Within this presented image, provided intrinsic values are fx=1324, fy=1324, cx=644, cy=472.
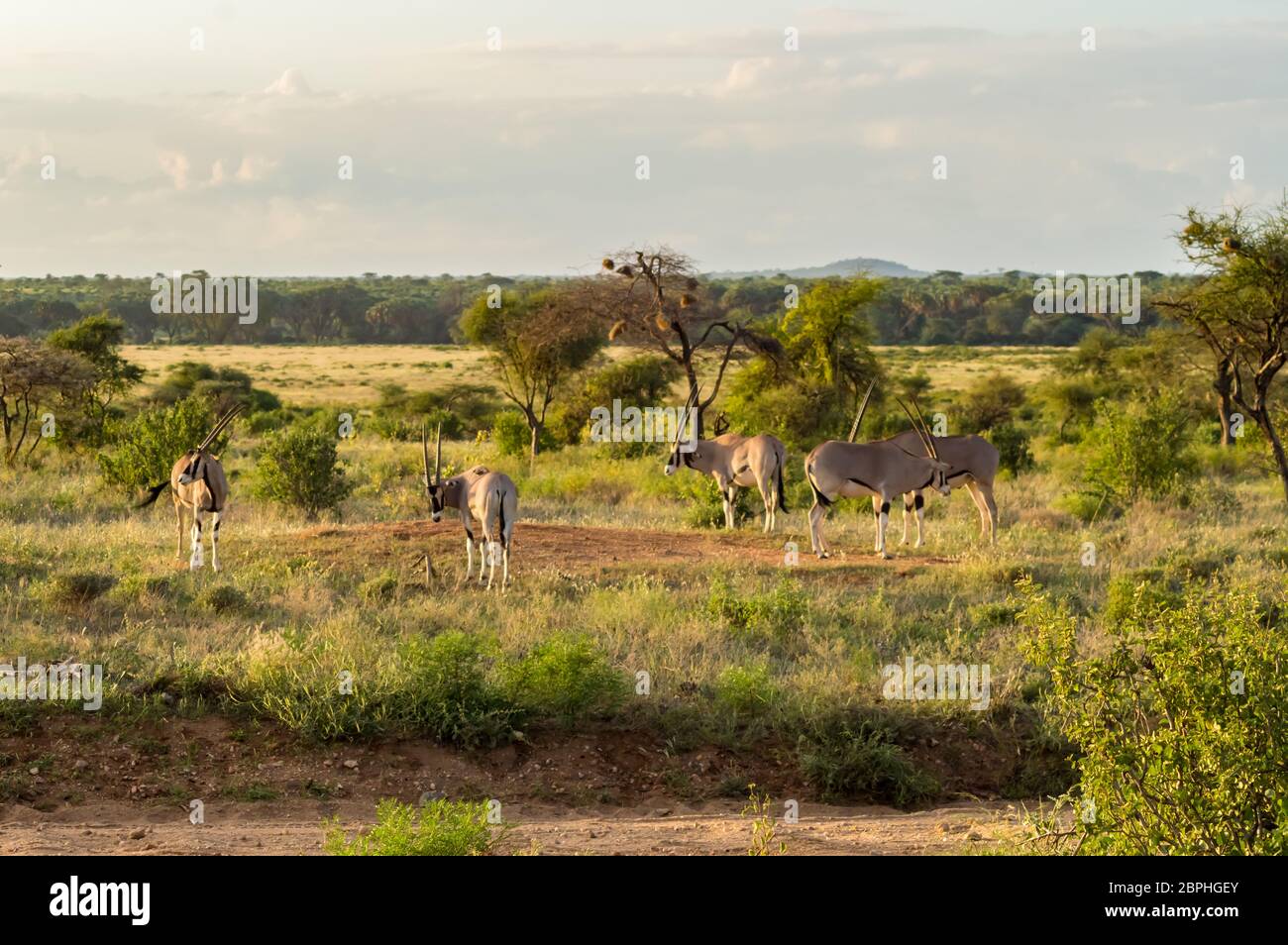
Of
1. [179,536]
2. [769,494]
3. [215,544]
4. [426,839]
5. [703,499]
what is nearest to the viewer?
[426,839]

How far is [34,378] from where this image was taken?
80.2ft

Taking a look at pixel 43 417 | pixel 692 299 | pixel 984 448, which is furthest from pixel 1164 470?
pixel 43 417

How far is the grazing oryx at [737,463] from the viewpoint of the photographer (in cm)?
1669

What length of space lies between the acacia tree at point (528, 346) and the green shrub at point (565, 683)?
753 inches

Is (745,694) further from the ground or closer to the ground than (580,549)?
closer to the ground

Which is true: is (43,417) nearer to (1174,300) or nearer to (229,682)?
(229,682)

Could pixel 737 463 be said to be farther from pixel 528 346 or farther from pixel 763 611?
pixel 528 346

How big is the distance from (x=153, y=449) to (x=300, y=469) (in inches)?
103

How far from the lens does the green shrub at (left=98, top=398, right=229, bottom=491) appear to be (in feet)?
63.1

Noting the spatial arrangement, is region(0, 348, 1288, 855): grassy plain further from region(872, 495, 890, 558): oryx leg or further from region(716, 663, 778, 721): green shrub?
region(872, 495, 890, 558): oryx leg

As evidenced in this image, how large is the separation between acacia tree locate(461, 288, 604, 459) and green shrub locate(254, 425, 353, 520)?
1018cm

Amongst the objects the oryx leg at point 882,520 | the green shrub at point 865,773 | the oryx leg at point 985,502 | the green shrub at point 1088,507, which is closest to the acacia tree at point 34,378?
the oryx leg at point 882,520

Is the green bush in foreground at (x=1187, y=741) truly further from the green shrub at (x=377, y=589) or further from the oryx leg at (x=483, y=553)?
the oryx leg at (x=483, y=553)

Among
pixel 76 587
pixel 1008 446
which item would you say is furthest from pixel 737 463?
pixel 1008 446
